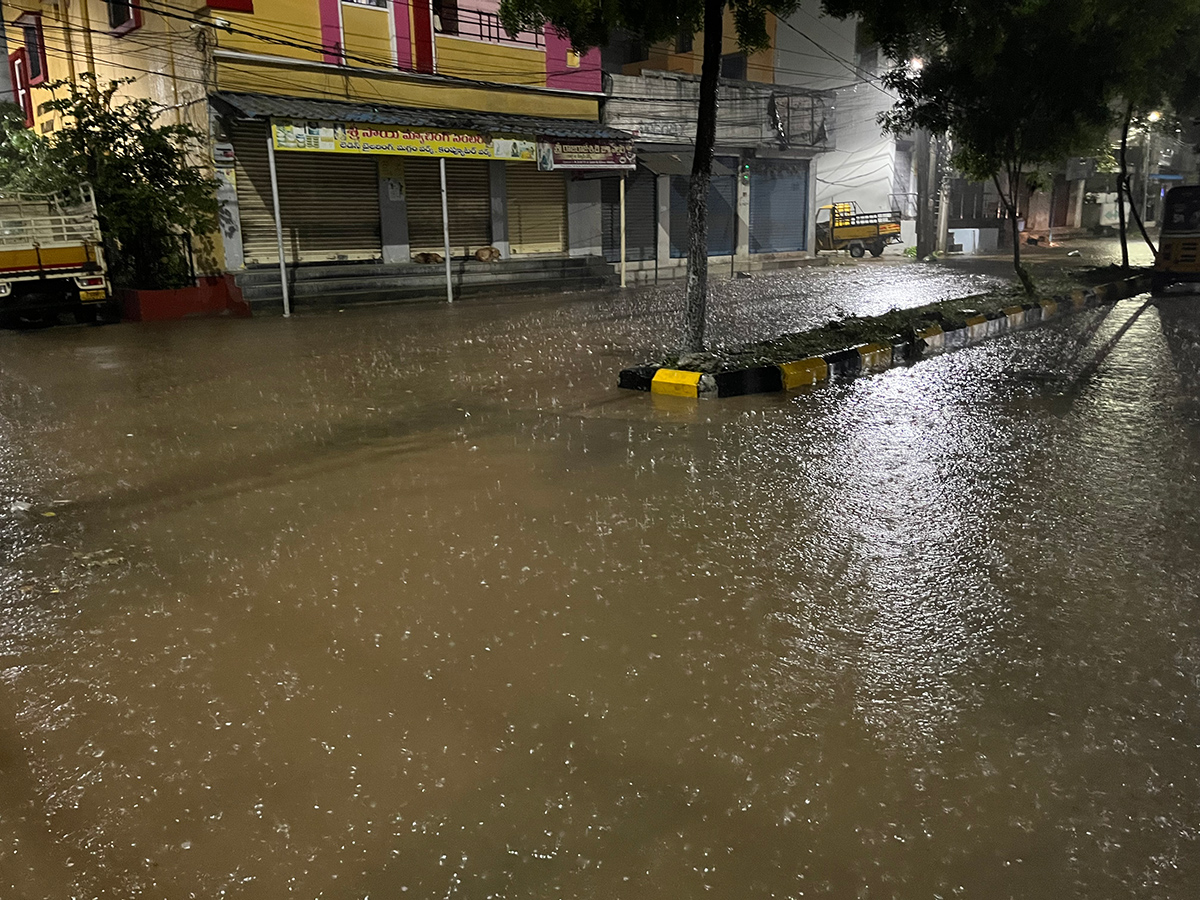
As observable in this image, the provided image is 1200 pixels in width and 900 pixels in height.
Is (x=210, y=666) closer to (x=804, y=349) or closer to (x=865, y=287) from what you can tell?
(x=804, y=349)

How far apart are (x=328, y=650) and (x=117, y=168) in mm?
14557

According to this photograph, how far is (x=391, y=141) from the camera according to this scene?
55.1 ft

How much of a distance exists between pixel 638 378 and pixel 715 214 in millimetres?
19582

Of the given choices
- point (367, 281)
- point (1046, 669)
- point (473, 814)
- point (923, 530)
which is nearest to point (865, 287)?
point (367, 281)

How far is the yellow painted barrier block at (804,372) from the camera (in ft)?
29.9

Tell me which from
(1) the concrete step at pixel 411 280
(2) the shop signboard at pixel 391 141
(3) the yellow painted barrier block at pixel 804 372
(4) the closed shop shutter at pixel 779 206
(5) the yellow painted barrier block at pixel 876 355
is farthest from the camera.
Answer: (4) the closed shop shutter at pixel 779 206

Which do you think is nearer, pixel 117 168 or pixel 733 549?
pixel 733 549

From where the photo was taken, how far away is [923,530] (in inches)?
203

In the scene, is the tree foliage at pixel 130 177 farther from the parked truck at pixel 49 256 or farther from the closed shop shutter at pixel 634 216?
the closed shop shutter at pixel 634 216

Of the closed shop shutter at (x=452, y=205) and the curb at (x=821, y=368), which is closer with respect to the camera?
the curb at (x=821, y=368)

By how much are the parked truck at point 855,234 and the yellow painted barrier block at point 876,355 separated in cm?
2274

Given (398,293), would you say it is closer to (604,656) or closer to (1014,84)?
(1014,84)

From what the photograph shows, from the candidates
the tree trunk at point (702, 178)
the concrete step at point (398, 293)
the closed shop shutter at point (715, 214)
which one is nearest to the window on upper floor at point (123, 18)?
the concrete step at point (398, 293)

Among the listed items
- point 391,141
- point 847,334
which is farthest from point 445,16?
point 847,334
